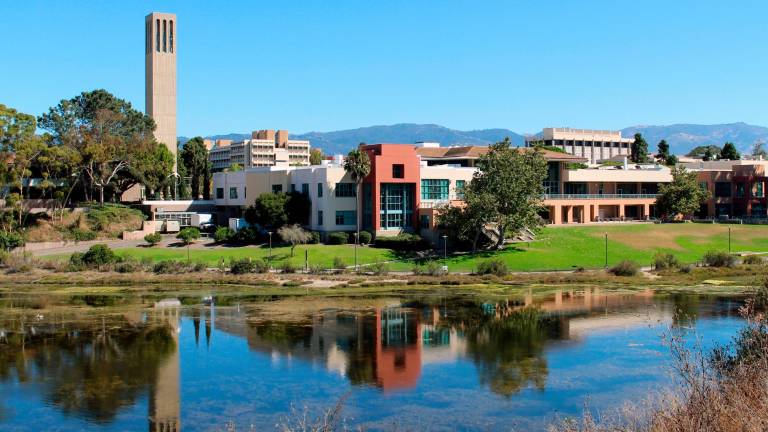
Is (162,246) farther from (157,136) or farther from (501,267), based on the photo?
(157,136)

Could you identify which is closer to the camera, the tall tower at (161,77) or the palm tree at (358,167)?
the palm tree at (358,167)

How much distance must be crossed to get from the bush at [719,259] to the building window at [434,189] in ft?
92.9

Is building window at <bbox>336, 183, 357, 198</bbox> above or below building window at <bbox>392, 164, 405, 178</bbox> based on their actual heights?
below

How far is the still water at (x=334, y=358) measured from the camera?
35469 mm

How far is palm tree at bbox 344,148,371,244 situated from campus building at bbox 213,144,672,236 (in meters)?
1.06

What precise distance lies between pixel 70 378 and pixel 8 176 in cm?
5810

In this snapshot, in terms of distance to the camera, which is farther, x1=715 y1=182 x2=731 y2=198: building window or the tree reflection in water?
x1=715 y1=182 x2=731 y2=198: building window

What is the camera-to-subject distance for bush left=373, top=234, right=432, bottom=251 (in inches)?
3455

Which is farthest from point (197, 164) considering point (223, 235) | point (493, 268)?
Result: point (493, 268)

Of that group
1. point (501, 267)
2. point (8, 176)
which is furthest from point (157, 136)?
point (501, 267)

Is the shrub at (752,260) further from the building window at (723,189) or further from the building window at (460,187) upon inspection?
the building window at (723,189)

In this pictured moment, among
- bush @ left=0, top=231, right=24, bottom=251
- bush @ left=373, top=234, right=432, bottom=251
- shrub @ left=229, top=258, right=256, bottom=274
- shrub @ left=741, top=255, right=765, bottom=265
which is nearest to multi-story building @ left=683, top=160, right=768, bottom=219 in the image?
shrub @ left=741, top=255, right=765, bottom=265

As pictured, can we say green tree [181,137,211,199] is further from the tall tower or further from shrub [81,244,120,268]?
shrub [81,244,120,268]

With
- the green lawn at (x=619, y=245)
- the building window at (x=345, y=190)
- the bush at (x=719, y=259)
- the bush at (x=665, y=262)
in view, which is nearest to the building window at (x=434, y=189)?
the building window at (x=345, y=190)
